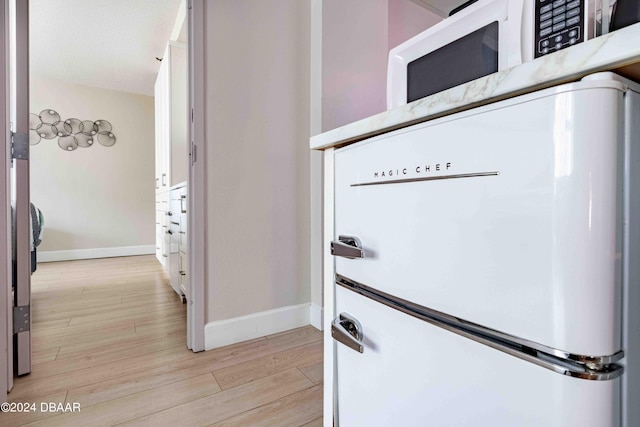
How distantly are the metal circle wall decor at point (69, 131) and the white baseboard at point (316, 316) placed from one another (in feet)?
13.5

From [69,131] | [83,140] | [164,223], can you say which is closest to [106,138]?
[83,140]

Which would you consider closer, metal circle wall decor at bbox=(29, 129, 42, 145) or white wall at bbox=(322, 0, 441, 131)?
white wall at bbox=(322, 0, 441, 131)

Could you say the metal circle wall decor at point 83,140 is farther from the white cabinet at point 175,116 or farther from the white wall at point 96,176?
the white cabinet at point 175,116

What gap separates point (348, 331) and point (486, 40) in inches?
26.2

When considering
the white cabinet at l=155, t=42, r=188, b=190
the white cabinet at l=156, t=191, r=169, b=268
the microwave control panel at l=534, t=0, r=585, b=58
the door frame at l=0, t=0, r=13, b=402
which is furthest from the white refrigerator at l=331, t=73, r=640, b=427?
the white cabinet at l=156, t=191, r=169, b=268

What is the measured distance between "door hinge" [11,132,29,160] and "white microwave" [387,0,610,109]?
140cm

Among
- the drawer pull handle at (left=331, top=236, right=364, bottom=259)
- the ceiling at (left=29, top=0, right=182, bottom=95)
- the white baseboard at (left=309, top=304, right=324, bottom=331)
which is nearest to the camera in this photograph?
the drawer pull handle at (left=331, top=236, right=364, bottom=259)

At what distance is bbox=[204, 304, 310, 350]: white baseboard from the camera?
1.52 metres

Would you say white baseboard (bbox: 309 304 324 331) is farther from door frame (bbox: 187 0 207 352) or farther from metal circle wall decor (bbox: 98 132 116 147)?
metal circle wall decor (bbox: 98 132 116 147)

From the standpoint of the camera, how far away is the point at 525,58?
0.53m

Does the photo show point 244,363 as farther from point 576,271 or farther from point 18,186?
point 576,271

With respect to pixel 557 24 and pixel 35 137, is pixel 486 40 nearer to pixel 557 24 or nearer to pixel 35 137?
pixel 557 24

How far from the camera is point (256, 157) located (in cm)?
166

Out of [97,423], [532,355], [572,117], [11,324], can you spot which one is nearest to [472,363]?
[532,355]
